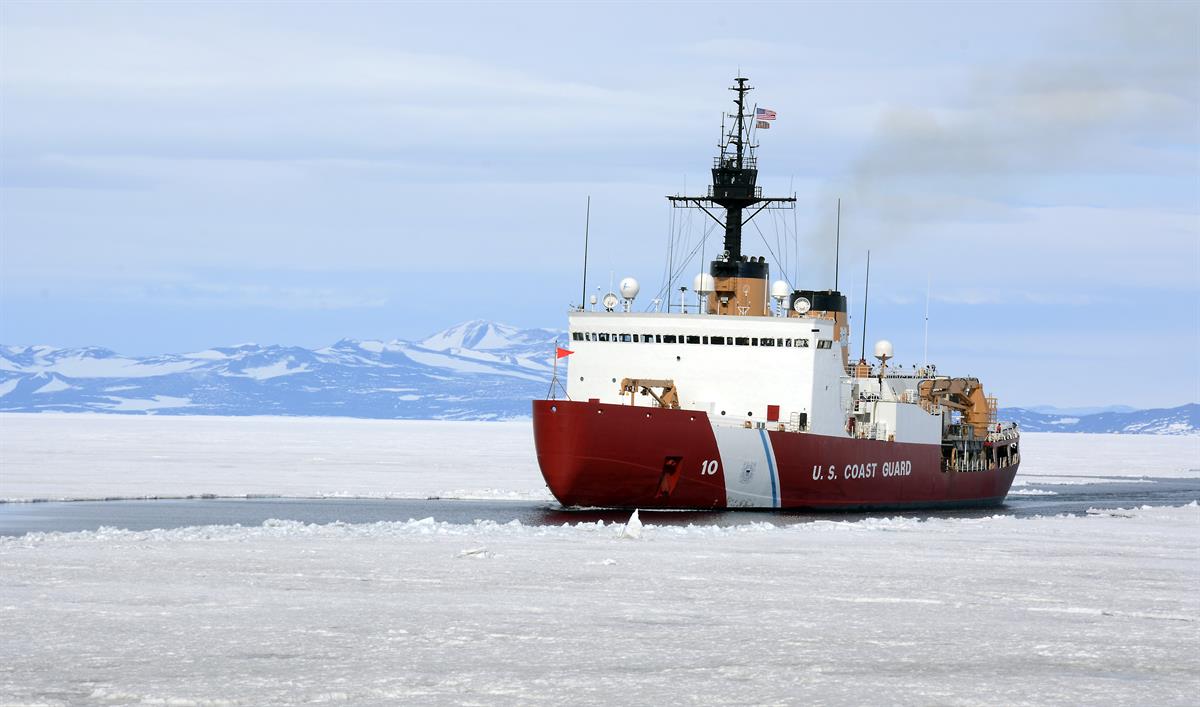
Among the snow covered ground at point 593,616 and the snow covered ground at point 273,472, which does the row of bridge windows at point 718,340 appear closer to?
the snow covered ground at point 273,472

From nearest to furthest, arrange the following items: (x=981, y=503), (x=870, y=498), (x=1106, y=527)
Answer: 1. (x=1106, y=527)
2. (x=870, y=498)
3. (x=981, y=503)

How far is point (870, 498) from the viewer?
39406mm

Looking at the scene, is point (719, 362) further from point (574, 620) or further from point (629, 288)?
point (574, 620)

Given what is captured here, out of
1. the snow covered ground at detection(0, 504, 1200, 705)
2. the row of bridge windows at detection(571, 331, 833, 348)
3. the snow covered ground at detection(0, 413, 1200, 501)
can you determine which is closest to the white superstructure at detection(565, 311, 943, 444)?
the row of bridge windows at detection(571, 331, 833, 348)

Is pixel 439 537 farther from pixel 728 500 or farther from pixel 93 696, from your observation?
pixel 93 696

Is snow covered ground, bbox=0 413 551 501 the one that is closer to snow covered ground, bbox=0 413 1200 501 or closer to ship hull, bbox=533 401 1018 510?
snow covered ground, bbox=0 413 1200 501

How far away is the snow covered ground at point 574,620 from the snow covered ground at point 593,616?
0.15 ft

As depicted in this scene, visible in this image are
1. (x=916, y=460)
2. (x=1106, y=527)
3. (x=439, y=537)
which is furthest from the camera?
(x=916, y=460)

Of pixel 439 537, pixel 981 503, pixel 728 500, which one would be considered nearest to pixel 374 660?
pixel 439 537

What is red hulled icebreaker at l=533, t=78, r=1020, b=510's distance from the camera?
107ft

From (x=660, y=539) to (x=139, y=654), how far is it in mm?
13412

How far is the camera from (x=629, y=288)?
3753cm

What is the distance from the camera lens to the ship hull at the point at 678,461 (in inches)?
1268

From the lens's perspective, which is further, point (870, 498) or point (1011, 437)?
point (1011, 437)
